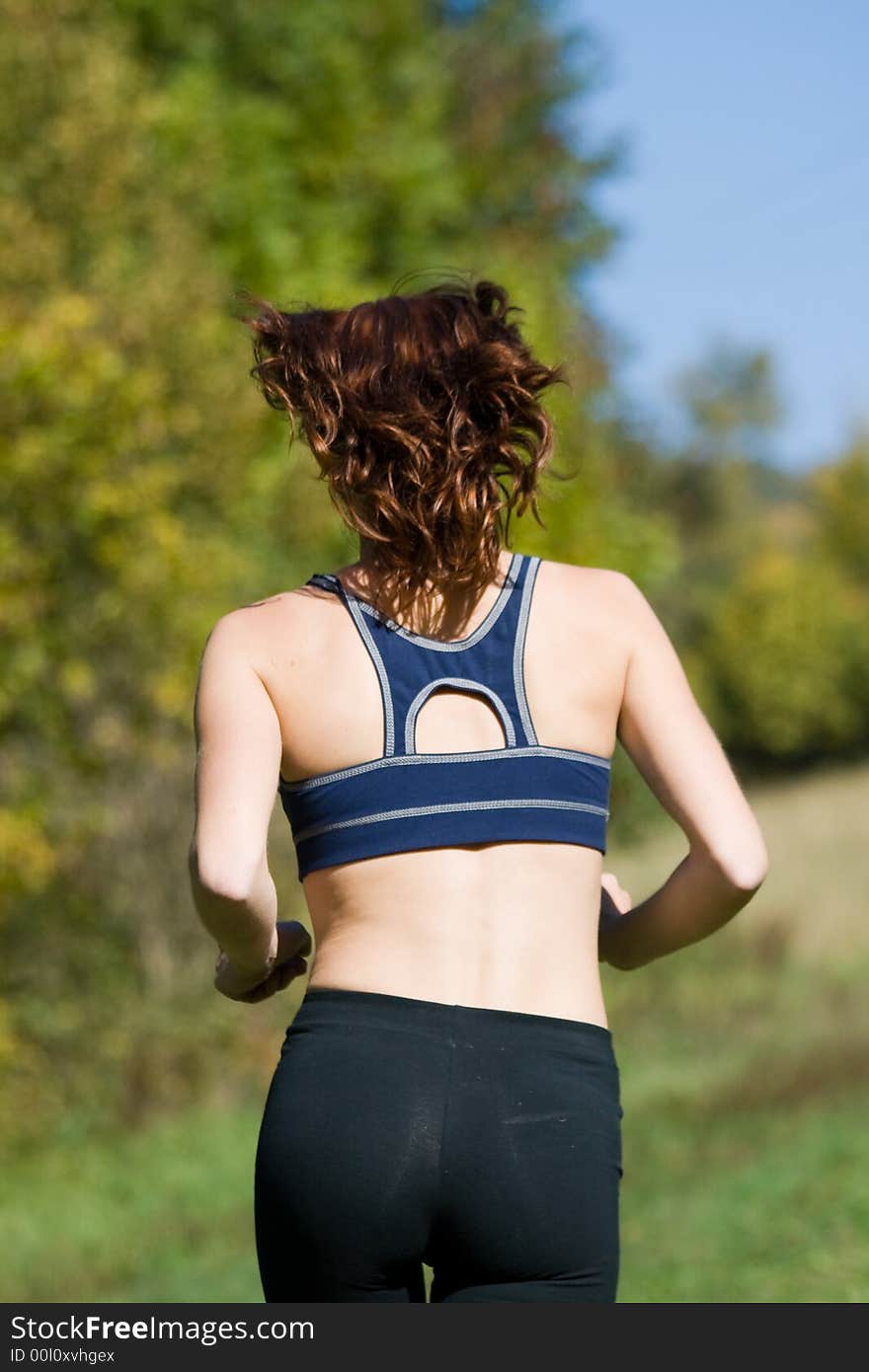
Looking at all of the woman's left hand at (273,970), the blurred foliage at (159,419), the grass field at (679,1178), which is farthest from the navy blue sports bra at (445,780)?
the grass field at (679,1178)

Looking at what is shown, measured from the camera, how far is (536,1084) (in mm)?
2219

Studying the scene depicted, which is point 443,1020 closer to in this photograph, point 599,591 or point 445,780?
point 445,780

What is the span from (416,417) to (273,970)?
84 cm

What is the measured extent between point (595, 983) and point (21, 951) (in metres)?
9.50

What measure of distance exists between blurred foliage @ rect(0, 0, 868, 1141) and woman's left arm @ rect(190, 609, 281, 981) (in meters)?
0.58

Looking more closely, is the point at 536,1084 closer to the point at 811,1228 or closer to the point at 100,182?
the point at 811,1228

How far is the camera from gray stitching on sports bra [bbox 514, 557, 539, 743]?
2324 mm

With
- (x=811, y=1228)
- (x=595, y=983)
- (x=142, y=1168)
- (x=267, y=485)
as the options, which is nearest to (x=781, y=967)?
(x=267, y=485)

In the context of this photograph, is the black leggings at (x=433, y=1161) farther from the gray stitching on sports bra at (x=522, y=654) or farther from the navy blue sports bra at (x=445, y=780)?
the gray stitching on sports bra at (x=522, y=654)

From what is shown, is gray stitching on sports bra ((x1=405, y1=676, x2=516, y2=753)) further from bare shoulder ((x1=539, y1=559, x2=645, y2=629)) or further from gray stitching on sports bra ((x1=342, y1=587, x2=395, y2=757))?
bare shoulder ((x1=539, y1=559, x2=645, y2=629))

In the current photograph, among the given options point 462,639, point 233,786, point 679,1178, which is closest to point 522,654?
point 462,639

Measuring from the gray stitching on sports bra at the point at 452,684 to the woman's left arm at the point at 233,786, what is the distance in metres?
0.17

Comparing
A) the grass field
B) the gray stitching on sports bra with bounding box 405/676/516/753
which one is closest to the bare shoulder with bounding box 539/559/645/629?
the gray stitching on sports bra with bounding box 405/676/516/753

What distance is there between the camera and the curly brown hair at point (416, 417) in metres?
2.36
